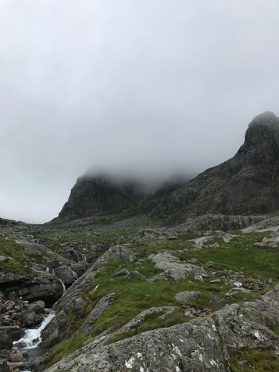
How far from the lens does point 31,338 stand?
6316 centimetres

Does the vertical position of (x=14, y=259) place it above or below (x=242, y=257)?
above

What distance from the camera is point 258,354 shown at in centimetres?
3089

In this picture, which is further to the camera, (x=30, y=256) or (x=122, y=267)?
(x=30, y=256)

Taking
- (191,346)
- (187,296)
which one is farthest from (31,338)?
(191,346)

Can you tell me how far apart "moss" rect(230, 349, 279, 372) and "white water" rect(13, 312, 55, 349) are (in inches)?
1411

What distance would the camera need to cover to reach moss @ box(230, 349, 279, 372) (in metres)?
29.2

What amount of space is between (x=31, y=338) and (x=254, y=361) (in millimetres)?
41528

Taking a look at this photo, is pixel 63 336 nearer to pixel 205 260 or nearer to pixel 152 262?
pixel 152 262

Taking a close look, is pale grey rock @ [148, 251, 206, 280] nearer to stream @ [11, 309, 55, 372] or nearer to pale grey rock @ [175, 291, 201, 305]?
pale grey rock @ [175, 291, 201, 305]

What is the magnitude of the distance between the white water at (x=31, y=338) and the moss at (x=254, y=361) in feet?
118

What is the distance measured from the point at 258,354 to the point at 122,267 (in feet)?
172

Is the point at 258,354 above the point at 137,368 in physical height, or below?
below

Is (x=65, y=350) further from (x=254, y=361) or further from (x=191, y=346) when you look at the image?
(x=254, y=361)

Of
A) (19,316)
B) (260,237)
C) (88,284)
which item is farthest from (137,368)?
(260,237)
